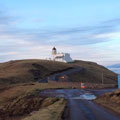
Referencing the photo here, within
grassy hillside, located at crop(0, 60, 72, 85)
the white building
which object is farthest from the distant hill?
the white building

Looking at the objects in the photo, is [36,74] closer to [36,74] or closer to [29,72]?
[36,74]

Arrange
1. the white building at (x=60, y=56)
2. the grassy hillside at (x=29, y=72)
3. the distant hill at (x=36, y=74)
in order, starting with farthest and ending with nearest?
the white building at (x=60, y=56), the distant hill at (x=36, y=74), the grassy hillside at (x=29, y=72)

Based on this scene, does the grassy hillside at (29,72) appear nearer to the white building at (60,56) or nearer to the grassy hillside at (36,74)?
the grassy hillside at (36,74)

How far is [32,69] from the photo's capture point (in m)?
130

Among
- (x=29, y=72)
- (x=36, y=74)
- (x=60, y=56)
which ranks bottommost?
(x=36, y=74)

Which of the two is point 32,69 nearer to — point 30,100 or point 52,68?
point 52,68

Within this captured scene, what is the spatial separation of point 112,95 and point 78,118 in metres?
19.0

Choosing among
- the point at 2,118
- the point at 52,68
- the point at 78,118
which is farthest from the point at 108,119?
the point at 52,68

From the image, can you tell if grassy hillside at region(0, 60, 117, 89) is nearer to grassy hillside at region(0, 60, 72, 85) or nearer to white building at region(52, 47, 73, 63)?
grassy hillside at region(0, 60, 72, 85)

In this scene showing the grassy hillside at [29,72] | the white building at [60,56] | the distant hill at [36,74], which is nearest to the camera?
the grassy hillside at [29,72]

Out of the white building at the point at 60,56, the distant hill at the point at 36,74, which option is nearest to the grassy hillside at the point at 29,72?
the distant hill at the point at 36,74

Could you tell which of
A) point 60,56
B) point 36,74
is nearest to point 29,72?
point 36,74

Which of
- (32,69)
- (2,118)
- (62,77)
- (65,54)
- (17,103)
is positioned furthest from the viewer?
(65,54)

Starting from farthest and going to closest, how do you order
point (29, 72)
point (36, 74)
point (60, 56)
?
point (60, 56) < point (36, 74) < point (29, 72)
